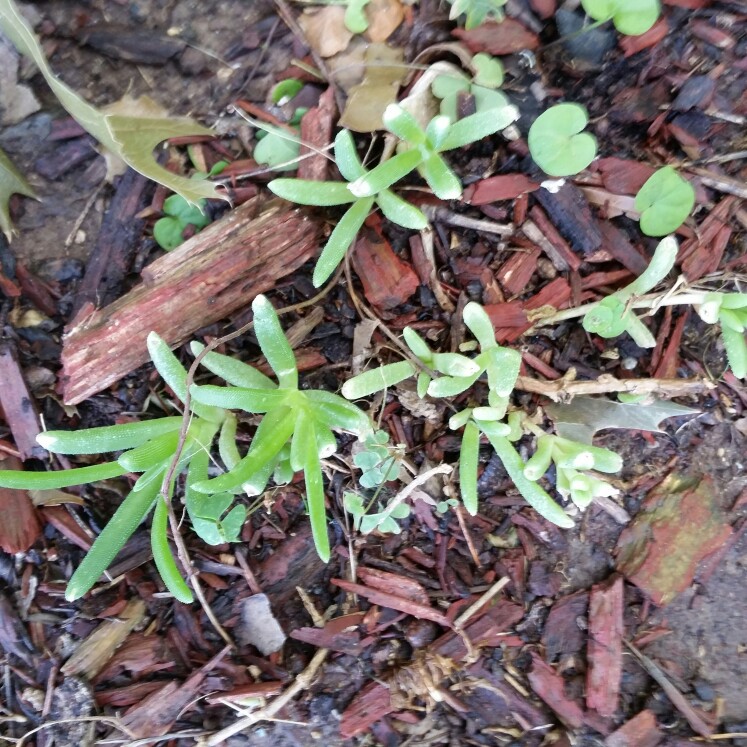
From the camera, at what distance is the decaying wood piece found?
1979 millimetres

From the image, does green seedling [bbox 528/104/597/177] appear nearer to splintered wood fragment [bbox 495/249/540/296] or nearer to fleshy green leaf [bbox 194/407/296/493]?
splintered wood fragment [bbox 495/249/540/296]

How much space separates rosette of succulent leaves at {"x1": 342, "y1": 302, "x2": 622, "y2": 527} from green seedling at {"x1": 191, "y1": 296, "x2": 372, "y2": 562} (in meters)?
0.11

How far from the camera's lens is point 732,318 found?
1.85 meters

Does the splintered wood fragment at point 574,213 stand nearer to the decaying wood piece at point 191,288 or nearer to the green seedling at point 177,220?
the decaying wood piece at point 191,288

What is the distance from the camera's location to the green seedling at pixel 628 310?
71.9 inches

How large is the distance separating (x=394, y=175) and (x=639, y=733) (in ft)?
6.26

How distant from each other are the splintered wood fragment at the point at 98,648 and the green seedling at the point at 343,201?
1.28 metres

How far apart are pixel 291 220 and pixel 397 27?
0.69m

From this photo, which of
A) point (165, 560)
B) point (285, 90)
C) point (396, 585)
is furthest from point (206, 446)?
point (285, 90)

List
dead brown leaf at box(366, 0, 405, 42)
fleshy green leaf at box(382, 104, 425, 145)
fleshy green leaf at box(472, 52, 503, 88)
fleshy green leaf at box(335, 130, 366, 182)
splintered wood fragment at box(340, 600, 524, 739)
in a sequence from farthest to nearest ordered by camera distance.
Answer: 1. splintered wood fragment at box(340, 600, 524, 739)
2. dead brown leaf at box(366, 0, 405, 42)
3. fleshy green leaf at box(472, 52, 503, 88)
4. fleshy green leaf at box(335, 130, 366, 182)
5. fleshy green leaf at box(382, 104, 425, 145)

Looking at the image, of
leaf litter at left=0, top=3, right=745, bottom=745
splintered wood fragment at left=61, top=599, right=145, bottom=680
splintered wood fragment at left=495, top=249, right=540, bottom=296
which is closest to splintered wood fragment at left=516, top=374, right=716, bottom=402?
leaf litter at left=0, top=3, right=745, bottom=745

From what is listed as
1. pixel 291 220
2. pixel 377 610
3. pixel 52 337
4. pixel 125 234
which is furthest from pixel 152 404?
pixel 377 610

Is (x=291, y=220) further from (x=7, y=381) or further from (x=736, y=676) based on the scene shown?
(x=736, y=676)

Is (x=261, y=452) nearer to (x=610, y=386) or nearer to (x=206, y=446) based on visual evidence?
(x=206, y=446)
